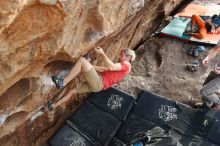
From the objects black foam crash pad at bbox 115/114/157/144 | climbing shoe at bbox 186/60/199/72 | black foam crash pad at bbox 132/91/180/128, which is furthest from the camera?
climbing shoe at bbox 186/60/199/72

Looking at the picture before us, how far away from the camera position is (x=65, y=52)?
470 centimetres

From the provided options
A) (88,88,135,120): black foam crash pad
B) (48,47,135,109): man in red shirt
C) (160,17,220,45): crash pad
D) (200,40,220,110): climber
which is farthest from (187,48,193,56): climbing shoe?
(48,47,135,109): man in red shirt

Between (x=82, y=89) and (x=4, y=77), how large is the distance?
1.99 m

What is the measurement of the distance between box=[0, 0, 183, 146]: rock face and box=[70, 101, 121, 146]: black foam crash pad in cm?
22

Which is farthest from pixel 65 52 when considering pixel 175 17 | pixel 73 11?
pixel 175 17

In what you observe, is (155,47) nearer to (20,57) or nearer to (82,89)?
(82,89)

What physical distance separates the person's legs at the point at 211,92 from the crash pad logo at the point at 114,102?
1.53 m

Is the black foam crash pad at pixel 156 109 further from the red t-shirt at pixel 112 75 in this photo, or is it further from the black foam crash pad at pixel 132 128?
the red t-shirt at pixel 112 75

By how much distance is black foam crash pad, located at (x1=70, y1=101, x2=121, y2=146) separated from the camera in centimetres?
638

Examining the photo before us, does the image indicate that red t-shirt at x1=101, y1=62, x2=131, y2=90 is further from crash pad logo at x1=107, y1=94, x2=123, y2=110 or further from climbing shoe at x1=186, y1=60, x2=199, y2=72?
climbing shoe at x1=186, y1=60, x2=199, y2=72

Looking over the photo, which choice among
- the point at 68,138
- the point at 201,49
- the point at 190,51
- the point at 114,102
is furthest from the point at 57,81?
the point at 201,49

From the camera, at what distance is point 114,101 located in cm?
672

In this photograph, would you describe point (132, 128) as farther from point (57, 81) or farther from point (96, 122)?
point (57, 81)

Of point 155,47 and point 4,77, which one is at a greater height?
point 4,77
